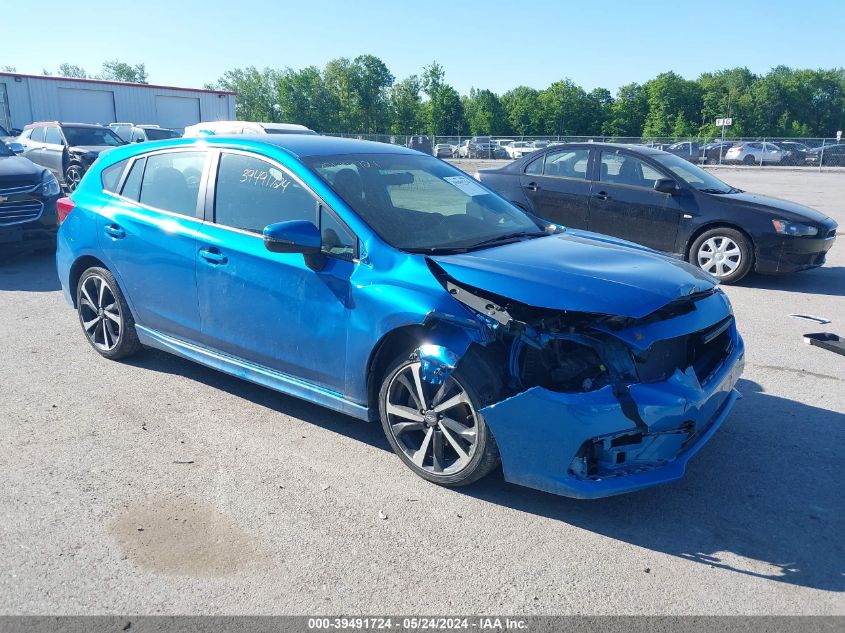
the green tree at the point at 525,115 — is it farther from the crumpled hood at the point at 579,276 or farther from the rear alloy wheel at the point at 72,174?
the crumpled hood at the point at 579,276

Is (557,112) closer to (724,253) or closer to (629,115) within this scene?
(629,115)

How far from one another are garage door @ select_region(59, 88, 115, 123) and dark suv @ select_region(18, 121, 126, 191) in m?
20.7

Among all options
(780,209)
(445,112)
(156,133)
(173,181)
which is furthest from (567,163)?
(445,112)

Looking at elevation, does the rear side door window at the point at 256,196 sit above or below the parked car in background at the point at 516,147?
below

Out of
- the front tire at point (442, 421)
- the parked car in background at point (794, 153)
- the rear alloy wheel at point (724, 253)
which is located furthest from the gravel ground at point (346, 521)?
the parked car in background at point (794, 153)

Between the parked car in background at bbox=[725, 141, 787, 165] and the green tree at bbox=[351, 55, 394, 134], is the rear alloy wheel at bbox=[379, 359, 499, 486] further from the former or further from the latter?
the green tree at bbox=[351, 55, 394, 134]

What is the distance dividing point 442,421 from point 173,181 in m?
2.79

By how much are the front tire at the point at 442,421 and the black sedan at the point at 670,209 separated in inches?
246

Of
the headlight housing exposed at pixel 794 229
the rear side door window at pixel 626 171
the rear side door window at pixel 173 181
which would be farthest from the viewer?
the rear side door window at pixel 626 171

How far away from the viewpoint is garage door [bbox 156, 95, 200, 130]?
4141 centimetres

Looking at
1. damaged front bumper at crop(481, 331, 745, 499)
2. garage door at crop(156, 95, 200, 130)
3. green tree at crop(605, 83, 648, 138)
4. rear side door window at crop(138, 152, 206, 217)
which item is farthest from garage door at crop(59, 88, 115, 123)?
green tree at crop(605, 83, 648, 138)

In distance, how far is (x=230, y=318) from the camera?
4.56m

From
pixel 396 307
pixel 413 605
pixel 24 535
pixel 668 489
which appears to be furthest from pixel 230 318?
pixel 668 489

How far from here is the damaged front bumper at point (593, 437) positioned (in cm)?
326
